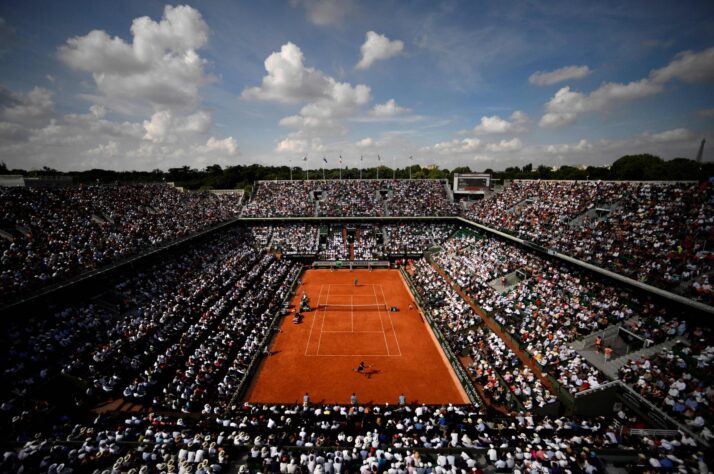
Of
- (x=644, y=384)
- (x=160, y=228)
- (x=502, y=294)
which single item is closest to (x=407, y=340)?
(x=502, y=294)

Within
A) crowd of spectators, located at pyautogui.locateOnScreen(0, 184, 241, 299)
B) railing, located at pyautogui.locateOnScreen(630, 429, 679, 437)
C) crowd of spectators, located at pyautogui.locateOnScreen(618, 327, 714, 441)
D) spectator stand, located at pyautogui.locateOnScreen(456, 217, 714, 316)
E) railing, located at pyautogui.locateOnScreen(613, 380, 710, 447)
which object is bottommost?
railing, located at pyautogui.locateOnScreen(630, 429, 679, 437)

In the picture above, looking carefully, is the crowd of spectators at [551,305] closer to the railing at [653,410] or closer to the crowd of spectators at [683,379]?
the railing at [653,410]

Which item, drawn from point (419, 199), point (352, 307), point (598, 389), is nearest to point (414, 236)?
point (419, 199)

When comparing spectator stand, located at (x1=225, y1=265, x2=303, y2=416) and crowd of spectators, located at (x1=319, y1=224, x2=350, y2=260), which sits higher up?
crowd of spectators, located at (x1=319, y1=224, x2=350, y2=260)

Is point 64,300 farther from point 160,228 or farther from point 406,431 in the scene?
point 406,431

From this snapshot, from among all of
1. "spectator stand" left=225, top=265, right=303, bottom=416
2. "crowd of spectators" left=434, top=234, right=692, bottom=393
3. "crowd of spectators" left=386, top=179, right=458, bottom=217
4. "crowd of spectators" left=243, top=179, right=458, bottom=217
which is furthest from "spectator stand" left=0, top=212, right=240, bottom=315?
"crowd of spectators" left=386, top=179, right=458, bottom=217

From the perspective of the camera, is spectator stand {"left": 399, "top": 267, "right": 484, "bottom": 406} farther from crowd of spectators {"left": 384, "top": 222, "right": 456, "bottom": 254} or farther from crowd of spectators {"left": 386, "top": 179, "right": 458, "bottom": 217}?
crowd of spectators {"left": 386, "top": 179, "right": 458, "bottom": 217}

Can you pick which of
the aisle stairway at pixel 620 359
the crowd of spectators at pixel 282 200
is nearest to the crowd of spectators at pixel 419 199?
the crowd of spectators at pixel 282 200
